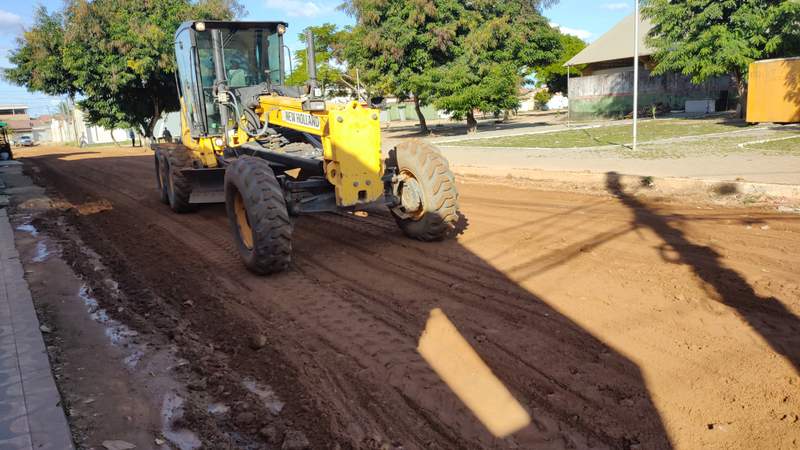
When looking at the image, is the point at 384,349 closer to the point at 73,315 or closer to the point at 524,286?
the point at 524,286

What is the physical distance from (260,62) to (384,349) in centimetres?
A: 613

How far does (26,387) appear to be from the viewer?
379 centimetres

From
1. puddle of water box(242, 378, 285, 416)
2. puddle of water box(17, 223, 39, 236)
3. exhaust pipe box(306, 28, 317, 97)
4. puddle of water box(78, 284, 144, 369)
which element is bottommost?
puddle of water box(242, 378, 285, 416)

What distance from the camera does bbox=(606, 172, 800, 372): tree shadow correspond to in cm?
408

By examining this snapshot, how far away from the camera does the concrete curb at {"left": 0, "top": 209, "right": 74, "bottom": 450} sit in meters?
3.22

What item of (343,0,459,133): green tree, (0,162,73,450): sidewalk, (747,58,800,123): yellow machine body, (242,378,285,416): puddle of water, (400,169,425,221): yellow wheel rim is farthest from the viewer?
(343,0,459,133): green tree

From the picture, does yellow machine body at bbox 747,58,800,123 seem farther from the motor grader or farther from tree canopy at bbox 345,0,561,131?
the motor grader

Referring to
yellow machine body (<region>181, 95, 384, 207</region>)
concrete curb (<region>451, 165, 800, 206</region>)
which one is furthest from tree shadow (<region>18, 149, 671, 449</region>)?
concrete curb (<region>451, 165, 800, 206</region>)

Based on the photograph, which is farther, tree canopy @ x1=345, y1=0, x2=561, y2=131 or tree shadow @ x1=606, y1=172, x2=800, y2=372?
tree canopy @ x1=345, y1=0, x2=561, y2=131

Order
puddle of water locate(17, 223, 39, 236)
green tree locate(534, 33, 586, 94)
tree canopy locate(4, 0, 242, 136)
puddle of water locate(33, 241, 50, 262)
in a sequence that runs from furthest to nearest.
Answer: green tree locate(534, 33, 586, 94) → tree canopy locate(4, 0, 242, 136) → puddle of water locate(17, 223, 39, 236) → puddle of water locate(33, 241, 50, 262)

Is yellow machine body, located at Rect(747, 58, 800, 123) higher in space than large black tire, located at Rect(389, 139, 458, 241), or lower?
higher

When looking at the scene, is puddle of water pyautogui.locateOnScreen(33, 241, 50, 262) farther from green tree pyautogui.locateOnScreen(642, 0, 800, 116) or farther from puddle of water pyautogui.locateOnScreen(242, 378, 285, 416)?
green tree pyautogui.locateOnScreen(642, 0, 800, 116)

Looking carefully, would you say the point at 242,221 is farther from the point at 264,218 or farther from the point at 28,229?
the point at 28,229

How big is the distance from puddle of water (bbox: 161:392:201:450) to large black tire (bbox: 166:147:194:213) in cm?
651
